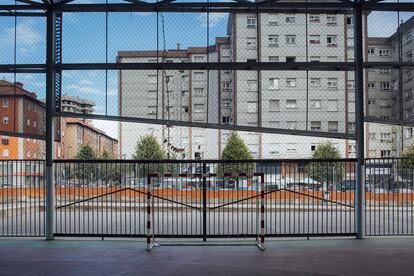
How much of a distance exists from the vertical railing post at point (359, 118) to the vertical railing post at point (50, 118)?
8083 mm

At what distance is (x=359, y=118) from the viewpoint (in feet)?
43.8

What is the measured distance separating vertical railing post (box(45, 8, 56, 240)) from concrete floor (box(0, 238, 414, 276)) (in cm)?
72

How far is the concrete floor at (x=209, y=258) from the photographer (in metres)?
9.43

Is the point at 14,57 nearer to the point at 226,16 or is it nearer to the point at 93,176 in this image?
the point at 93,176

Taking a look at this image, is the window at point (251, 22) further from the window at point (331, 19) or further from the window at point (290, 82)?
the window at point (331, 19)

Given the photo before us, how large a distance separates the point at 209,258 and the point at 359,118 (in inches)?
225

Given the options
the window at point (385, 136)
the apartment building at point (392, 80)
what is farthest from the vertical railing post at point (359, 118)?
the window at point (385, 136)

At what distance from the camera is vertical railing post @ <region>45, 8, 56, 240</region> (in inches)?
524

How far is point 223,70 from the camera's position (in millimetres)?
14539

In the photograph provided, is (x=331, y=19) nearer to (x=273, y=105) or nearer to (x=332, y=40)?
(x=332, y=40)

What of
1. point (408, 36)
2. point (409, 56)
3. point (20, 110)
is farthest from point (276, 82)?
point (20, 110)

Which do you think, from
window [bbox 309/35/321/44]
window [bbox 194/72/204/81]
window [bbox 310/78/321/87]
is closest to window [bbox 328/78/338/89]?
window [bbox 310/78/321/87]

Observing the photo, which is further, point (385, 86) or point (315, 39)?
point (385, 86)

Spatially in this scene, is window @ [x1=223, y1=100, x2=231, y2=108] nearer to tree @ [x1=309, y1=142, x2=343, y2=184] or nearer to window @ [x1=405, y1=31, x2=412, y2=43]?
tree @ [x1=309, y1=142, x2=343, y2=184]
